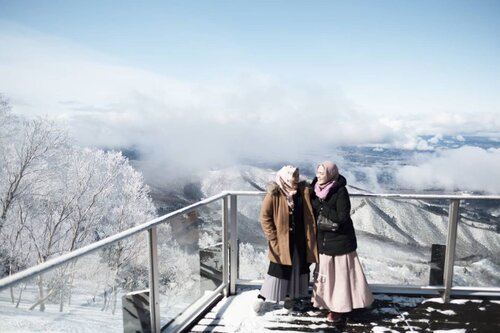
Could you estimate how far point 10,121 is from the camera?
20.4 m

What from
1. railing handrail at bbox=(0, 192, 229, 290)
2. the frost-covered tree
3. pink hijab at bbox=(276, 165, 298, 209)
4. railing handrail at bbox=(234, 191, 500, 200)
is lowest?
the frost-covered tree

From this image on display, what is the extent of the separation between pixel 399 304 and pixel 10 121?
79.0 ft

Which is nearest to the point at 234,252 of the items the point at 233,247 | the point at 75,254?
the point at 233,247

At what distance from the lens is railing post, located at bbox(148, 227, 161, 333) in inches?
106

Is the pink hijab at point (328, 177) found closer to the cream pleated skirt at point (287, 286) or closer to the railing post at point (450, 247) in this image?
the cream pleated skirt at point (287, 286)

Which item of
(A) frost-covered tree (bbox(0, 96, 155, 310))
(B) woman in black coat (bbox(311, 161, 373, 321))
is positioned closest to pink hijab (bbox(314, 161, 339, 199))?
(B) woman in black coat (bbox(311, 161, 373, 321))

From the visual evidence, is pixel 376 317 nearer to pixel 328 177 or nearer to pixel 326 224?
pixel 326 224

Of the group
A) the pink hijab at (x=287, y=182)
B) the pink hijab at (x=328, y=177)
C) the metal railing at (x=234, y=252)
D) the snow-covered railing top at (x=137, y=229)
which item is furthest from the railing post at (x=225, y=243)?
the pink hijab at (x=328, y=177)

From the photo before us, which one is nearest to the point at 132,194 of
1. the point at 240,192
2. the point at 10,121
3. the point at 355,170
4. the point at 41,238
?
the point at 41,238

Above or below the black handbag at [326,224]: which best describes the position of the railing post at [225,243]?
below

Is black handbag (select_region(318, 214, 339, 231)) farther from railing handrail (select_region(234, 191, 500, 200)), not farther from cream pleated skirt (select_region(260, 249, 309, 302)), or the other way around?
railing handrail (select_region(234, 191, 500, 200))

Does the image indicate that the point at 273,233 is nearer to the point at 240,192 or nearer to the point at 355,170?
the point at 240,192

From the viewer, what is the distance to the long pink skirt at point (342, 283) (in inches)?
128

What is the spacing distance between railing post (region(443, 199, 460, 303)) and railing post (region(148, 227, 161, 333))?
318cm
